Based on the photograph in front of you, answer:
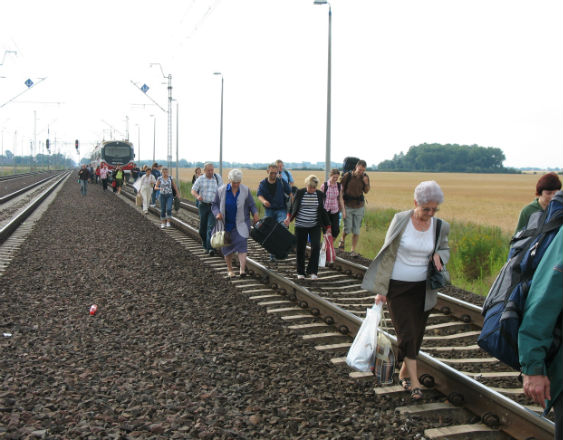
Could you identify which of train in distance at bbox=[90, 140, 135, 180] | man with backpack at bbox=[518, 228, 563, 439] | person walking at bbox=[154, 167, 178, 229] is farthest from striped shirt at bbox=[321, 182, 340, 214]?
train in distance at bbox=[90, 140, 135, 180]

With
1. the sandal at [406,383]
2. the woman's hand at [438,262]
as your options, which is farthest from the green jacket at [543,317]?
the sandal at [406,383]

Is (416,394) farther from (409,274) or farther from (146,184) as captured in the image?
(146,184)

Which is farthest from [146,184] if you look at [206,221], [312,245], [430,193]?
[430,193]

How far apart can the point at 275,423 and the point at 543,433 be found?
1.76m

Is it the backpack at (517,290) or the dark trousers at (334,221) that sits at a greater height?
the backpack at (517,290)

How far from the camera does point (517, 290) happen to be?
2.52 m

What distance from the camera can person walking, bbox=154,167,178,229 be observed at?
1633 centimetres

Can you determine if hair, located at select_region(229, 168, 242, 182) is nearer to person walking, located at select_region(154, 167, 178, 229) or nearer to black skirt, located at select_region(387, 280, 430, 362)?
black skirt, located at select_region(387, 280, 430, 362)

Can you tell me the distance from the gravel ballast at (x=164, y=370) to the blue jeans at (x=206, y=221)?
2464 mm

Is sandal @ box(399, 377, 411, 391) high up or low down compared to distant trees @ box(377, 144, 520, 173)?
down

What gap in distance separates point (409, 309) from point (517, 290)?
2.07m

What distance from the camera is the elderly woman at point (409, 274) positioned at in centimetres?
445

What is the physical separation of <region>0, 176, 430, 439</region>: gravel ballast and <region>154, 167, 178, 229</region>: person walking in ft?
23.2

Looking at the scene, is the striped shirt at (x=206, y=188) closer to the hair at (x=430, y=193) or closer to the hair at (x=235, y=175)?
the hair at (x=235, y=175)
